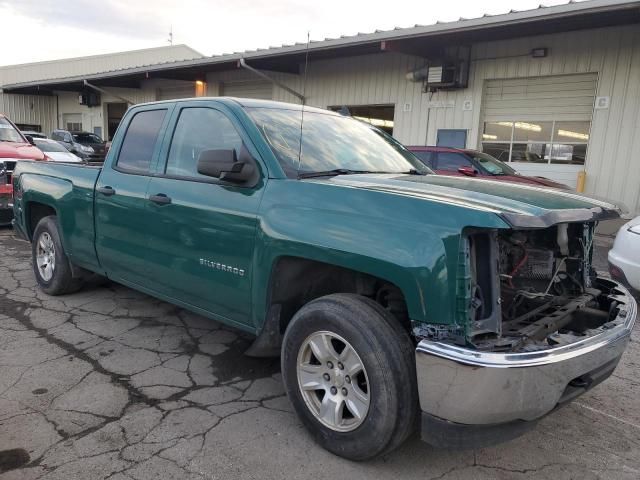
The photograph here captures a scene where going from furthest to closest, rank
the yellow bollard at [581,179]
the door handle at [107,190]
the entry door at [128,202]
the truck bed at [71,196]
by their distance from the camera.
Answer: the yellow bollard at [581,179] → the truck bed at [71,196] → the door handle at [107,190] → the entry door at [128,202]

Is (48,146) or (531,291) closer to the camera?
(531,291)

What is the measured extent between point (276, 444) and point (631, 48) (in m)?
11.0

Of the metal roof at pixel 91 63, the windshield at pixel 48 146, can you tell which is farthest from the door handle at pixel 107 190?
the metal roof at pixel 91 63

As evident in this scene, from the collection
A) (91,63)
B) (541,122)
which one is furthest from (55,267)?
(91,63)

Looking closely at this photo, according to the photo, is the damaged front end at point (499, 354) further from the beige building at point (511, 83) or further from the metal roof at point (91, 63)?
the metal roof at point (91, 63)

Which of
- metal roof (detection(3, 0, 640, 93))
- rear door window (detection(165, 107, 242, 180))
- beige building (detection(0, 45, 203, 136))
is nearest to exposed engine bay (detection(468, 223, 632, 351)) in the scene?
rear door window (detection(165, 107, 242, 180))

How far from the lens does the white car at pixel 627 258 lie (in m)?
4.99

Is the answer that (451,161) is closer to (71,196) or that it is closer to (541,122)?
(541,122)

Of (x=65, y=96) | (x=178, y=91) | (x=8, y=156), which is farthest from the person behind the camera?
(x=65, y=96)

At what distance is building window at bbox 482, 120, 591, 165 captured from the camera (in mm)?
11391

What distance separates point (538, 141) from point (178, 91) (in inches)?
581

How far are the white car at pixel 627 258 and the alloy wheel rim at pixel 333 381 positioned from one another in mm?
3700

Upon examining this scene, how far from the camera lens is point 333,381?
2.66m

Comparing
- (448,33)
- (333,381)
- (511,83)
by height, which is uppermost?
(448,33)
